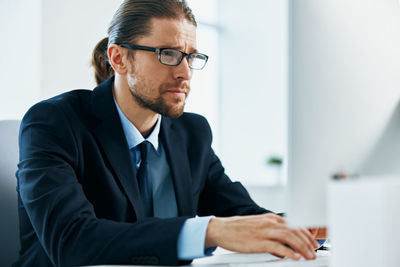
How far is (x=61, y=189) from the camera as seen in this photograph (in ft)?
3.49

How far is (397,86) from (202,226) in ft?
1.50

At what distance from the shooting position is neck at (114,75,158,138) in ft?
4.93

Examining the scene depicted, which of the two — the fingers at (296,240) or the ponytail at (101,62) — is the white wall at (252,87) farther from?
the fingers at (296,240)

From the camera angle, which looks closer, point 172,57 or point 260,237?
point 260,237

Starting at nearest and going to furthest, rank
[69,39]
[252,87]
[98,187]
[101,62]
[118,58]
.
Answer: [98,187], [118,58], [101,62], [69,39], [252,87]

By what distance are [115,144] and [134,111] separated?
0.22 meters

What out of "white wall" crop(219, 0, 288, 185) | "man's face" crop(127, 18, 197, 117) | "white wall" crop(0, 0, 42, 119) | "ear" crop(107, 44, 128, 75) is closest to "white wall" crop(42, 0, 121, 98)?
"white wall" crop(0, 0, 42, 119)

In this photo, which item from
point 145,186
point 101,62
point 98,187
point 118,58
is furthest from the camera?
point 101,62

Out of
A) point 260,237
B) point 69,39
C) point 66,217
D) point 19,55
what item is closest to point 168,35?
point 66,217

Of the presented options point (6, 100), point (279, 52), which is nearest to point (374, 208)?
point (6, 100)

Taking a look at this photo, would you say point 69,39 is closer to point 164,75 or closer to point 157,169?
point 164,75

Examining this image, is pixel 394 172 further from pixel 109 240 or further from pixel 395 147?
pixel 109 240

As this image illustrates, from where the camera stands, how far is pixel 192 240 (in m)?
0.88

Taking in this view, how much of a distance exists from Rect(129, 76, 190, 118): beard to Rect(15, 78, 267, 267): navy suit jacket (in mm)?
90
